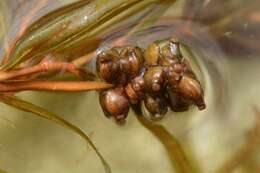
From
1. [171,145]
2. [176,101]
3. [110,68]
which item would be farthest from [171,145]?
[110,68]

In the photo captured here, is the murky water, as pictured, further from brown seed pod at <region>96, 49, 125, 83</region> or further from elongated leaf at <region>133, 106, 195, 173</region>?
brown seed pod at <region>96, 49, 125, 83</region>

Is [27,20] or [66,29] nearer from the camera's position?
[66,29]

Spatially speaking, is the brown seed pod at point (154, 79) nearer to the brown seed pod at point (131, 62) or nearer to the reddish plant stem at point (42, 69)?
the brown seed pod at point (131, 62)

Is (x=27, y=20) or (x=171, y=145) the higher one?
(x=27, y=20)

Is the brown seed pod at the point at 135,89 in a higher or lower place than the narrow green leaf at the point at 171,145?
higher

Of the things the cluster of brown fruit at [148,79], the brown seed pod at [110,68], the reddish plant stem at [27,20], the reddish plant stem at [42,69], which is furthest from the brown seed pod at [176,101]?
the reddish plant stem at [27,20]

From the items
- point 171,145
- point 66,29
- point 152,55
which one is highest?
point 66,29

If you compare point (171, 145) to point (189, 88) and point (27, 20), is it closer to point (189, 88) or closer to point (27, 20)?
point (189, 88)
